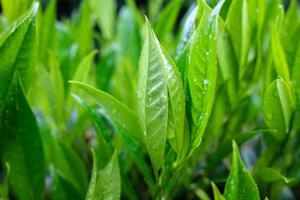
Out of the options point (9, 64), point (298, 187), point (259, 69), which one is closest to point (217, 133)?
point (259, 69)

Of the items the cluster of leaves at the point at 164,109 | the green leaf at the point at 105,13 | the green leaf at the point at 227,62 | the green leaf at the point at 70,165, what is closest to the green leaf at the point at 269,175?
the cluster of leaves at the point at 164,109

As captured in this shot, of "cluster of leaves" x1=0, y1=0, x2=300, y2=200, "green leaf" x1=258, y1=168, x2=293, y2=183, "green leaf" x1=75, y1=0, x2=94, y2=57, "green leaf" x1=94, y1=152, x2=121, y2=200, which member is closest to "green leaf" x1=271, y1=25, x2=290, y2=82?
"cluster of leaves" x1=0, y1=0, x2=300, y2=200

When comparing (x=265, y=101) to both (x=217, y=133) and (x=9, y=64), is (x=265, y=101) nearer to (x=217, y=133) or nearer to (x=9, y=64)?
(x=217, y=133)

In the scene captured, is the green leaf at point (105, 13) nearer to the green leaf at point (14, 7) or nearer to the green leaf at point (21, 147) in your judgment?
the green leaf at point (14, 7)

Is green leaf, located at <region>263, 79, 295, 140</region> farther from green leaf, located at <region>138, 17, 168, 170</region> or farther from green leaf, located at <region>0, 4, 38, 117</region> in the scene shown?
green leaf, located at <region>0, 4, 38, 117</region>

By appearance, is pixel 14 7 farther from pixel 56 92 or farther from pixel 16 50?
pixel 16 50

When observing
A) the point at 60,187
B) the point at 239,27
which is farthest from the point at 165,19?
the point at 60,187
